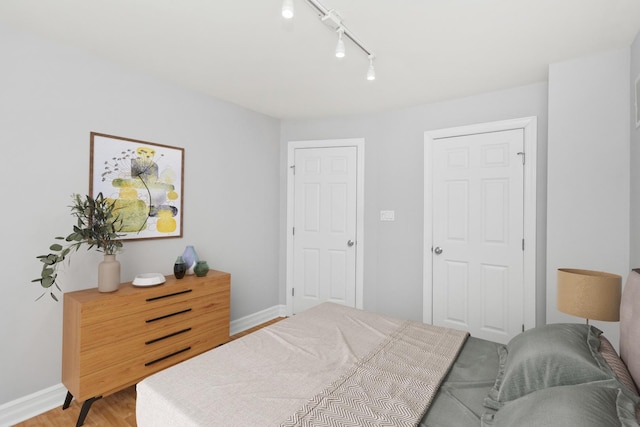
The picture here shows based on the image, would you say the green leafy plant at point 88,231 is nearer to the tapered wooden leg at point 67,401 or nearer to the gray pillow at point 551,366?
the tapered wooden leg at point 67,401

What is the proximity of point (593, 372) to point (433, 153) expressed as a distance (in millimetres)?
2465

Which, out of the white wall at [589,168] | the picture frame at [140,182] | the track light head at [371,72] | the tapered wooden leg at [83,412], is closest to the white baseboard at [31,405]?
the tapered wooden leg at [83,412]

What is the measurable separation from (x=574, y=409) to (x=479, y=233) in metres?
2.34

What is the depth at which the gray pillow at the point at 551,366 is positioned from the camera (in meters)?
1.13

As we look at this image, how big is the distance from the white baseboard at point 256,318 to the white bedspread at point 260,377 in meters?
1.60

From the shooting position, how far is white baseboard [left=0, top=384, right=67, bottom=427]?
6.49 feet

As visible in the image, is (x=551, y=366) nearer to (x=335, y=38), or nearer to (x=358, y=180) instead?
(x=335, y=38)

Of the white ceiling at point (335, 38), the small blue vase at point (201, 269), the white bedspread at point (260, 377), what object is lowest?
the white bedspread at point (260, 377)

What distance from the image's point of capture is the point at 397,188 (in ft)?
11.4

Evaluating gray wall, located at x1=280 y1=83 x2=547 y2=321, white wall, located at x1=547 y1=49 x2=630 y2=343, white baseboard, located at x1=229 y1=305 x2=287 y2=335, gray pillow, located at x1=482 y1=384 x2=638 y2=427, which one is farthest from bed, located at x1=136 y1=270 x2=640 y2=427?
white baseboard, located at x1=229 y1=305 x2=287 y2=335

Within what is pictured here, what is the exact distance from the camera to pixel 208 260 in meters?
3.17

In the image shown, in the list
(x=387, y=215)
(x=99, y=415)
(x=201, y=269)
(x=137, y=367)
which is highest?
(x=387, y=215)

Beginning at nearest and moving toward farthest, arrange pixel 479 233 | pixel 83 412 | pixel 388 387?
pixel 388 387 < pixel 83 412 < pixel 479 233

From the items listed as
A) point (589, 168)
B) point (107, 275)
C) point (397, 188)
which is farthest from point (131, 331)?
point (589, 168)
